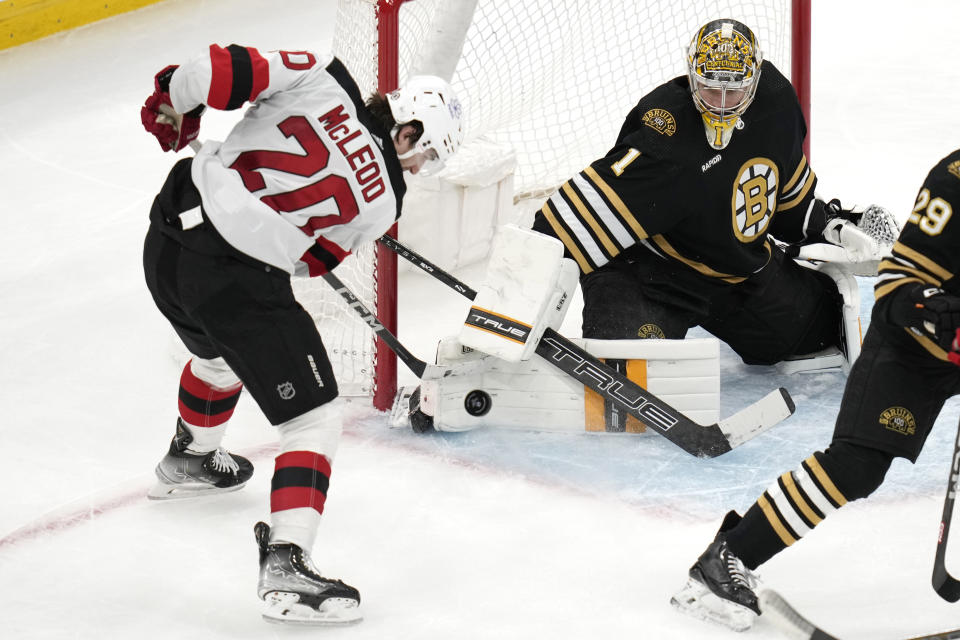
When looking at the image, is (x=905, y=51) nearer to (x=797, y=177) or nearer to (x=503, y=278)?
(x=797, y=177)

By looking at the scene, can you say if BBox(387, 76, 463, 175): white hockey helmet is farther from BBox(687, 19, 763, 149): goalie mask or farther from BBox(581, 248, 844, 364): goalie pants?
BBox(581, 248, 844, 364): goalie pants

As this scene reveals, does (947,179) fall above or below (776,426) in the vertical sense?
above

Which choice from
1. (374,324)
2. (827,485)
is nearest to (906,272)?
(827,485)

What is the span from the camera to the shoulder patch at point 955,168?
7.29 ft

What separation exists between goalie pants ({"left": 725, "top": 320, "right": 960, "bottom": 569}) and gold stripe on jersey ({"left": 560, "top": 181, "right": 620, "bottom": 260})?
93 centimetres

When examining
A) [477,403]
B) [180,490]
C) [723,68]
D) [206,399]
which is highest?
[723,68]

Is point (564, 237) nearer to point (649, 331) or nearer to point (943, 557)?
point (649, 331)

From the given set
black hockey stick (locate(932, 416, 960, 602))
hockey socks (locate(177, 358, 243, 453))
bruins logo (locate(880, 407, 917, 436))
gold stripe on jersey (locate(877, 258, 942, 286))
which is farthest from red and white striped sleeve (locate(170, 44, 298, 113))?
black hockey stick (locate(932, 416, 960, 602))

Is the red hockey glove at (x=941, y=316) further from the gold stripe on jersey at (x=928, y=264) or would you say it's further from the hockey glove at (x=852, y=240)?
the hockey glove at (x=852, y=240)

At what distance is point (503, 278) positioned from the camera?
3.16m

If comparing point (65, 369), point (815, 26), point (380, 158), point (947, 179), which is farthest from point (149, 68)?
point (947, 179)

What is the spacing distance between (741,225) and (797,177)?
0.24 m

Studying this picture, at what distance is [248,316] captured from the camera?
99.0 inches

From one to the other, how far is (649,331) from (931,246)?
1106 mm
